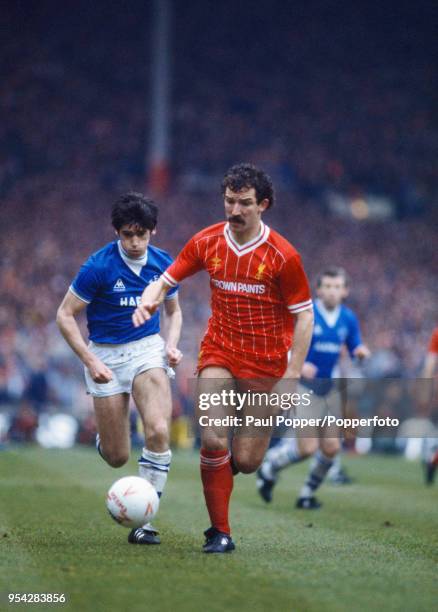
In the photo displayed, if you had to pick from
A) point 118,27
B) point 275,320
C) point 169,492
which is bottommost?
point 169,492

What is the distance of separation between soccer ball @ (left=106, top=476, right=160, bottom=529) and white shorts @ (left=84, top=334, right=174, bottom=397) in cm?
90

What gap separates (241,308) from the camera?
7.04 metres

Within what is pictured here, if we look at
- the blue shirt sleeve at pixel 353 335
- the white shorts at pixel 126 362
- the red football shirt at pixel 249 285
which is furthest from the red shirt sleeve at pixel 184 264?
the blue shirt sleeve at pixel 353 335

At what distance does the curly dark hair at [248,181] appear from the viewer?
672 centimetres

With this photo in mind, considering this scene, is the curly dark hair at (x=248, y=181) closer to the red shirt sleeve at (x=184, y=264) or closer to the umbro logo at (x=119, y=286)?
the red shirt sleeve at (x=184, y=264)

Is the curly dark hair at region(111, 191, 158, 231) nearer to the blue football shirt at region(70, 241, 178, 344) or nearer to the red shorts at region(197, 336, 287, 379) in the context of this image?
the blue football shirt at region(70, 241, 178, 344)

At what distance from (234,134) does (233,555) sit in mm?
30793

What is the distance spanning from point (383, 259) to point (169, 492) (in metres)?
21.4

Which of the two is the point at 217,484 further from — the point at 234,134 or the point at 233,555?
the point at 234,134

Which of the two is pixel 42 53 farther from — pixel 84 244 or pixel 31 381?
pixel 31 381

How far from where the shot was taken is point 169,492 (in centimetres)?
1186

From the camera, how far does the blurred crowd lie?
29.0 meters

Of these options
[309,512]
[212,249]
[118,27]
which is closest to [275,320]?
[212,249]

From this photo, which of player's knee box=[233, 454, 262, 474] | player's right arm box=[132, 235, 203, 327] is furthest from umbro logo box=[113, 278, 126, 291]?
player's knee box=[233, 454, 262, 474]
